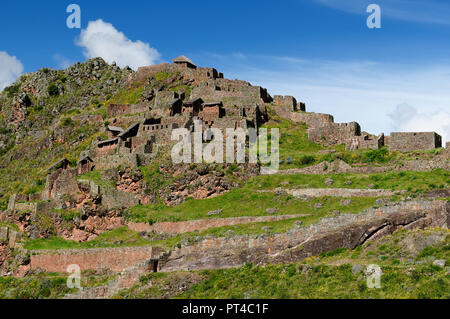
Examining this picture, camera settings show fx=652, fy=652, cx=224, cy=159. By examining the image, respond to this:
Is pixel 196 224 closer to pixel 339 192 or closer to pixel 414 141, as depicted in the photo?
pixel 339 192

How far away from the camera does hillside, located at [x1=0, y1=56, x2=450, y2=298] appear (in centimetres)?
3809

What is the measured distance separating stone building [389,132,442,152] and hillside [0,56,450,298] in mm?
101

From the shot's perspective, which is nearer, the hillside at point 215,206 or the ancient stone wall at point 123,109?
the hillside at point 215,206

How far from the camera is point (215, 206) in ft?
183

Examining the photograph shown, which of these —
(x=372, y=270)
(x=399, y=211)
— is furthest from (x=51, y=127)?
(x=372, y=270)

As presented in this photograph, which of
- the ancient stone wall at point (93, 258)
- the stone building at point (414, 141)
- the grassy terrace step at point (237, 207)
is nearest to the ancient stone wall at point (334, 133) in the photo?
the stone building at point (414, 141)

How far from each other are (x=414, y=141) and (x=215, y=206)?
2026cm

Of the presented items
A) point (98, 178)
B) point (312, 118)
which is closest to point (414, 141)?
point (312, 118)

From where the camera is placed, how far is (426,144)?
6066cm

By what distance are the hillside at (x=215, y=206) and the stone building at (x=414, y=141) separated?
0.33 ft

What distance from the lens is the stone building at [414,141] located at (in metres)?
60.6

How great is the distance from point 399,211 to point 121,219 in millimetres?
26027

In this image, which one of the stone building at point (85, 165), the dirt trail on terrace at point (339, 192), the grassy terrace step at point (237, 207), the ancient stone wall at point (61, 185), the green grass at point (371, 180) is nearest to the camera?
the green grass at point (371, 180)

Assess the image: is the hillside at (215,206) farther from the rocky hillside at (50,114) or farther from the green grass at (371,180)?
the rocky hillside at (50,114)
